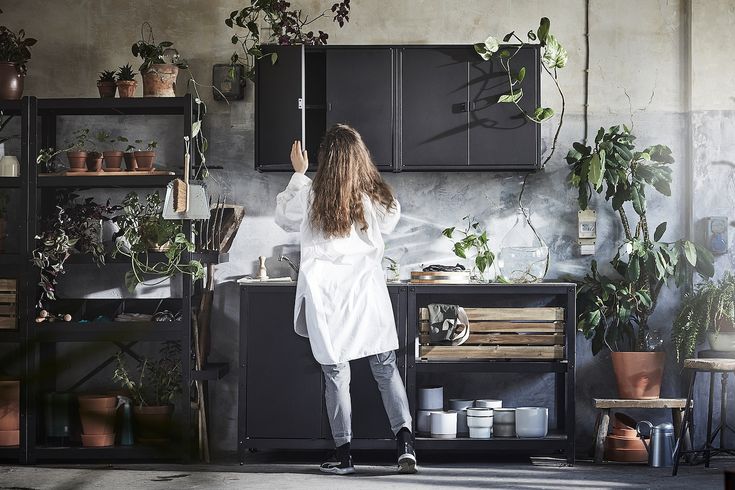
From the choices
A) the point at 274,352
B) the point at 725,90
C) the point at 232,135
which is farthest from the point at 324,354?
the point at 725,90

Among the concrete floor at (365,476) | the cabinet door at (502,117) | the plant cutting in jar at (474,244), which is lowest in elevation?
the concrete floor at (365,476)

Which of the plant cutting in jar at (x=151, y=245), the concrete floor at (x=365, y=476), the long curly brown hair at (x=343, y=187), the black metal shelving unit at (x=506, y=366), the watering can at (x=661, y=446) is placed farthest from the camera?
the plant cutting in jar at (x=151, y=245)

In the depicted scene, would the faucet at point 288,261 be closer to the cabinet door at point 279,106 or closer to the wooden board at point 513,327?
the cabinet door at point 279,106

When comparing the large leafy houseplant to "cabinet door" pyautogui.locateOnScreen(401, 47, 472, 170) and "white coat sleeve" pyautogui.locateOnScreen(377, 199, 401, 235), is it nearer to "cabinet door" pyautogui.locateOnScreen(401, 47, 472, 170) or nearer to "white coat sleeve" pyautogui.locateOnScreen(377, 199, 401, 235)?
"cabinet door" pyautogui.locateOnScreen(401, 47, 472, 170)

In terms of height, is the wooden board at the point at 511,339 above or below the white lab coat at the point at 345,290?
below

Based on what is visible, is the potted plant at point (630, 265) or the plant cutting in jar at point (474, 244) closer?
the potted plant at point (630, 265)

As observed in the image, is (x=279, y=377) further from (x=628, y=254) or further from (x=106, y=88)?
(x=628, y=254)

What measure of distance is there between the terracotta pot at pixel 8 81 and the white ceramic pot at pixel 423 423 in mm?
2948

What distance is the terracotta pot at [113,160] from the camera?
193 inches

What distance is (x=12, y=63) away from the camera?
4965 millimetres

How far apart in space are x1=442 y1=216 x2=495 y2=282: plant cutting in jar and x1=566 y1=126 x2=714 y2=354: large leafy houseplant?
22.6 inches

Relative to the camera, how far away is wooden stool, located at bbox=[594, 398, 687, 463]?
469 cm

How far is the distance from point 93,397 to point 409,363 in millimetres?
1791

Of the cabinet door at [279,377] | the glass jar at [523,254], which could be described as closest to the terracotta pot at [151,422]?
the cabinet door at [279,377]
